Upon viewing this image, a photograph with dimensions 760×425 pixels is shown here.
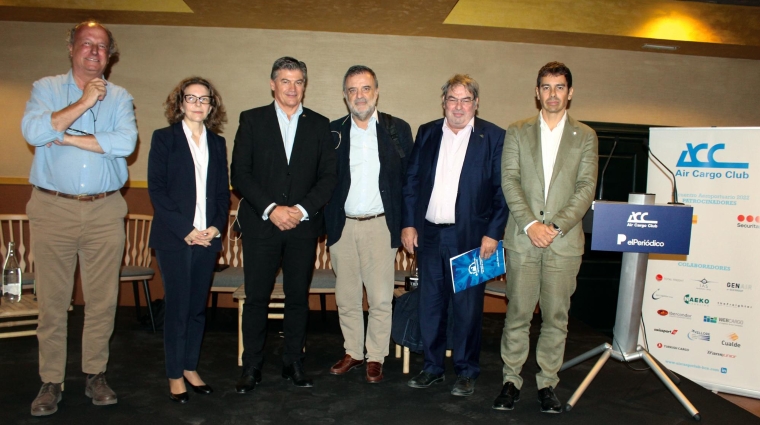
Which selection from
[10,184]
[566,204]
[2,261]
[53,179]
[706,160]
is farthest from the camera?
[10,184]

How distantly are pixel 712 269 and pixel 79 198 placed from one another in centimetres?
431

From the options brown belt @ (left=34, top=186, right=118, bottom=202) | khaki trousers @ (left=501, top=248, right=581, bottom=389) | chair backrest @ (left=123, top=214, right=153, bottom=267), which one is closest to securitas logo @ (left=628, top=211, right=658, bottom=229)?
khaki trousers @ (left=501, top=248, right=581, bottom=389)

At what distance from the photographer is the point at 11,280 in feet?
13.4

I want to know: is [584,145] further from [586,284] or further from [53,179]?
[586,284]

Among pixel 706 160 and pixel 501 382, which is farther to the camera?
pixel 706 160

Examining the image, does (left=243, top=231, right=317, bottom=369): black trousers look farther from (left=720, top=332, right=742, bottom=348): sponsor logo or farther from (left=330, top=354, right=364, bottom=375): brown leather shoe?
(left=720, top=332, right=742, bottom=348): sponsor logo

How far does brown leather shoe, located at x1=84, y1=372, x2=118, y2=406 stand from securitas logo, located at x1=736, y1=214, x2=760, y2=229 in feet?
14.2

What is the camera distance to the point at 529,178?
10.3 feet

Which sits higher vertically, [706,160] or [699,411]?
[706,160]

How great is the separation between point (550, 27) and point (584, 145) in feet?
8.45

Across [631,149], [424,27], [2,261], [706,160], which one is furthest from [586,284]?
[2,261]

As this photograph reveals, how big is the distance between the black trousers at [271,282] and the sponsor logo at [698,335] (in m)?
2.97

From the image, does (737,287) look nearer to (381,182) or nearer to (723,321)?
(723,321)

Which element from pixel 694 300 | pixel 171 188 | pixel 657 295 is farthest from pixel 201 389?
pixel 694 300
